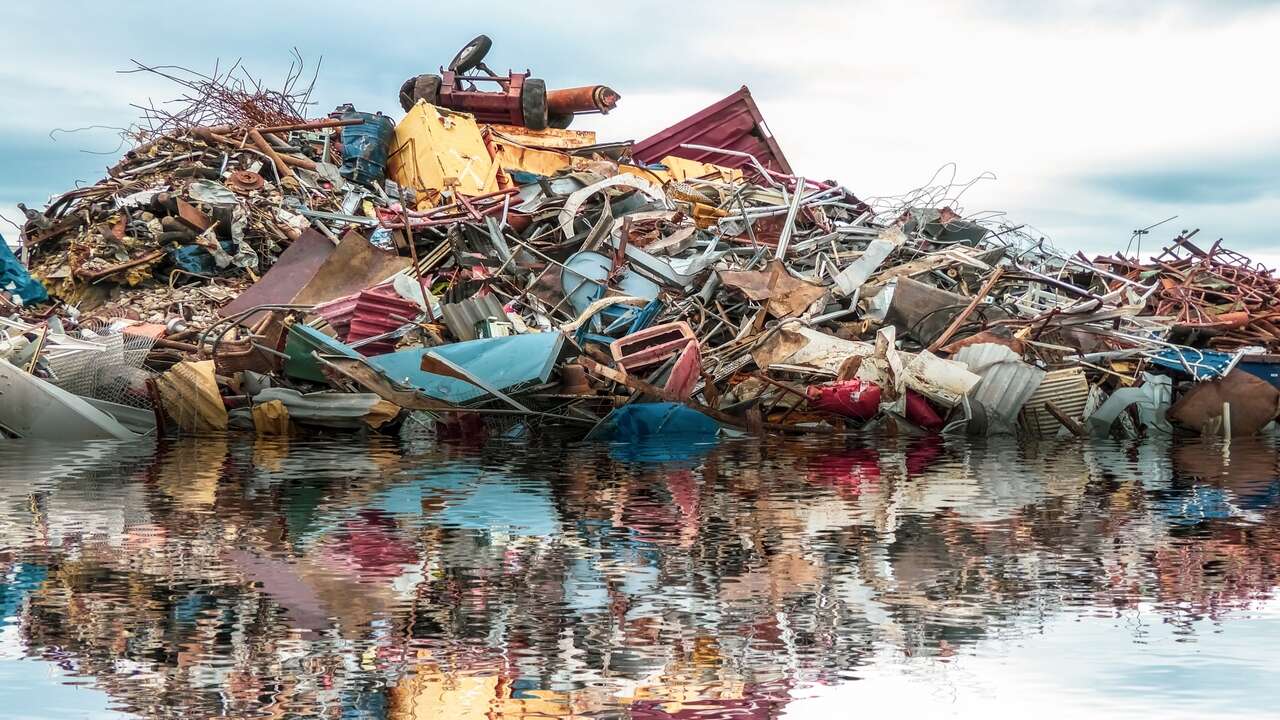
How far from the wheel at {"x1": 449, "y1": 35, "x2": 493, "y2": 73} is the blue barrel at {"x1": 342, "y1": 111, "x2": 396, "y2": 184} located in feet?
7.08

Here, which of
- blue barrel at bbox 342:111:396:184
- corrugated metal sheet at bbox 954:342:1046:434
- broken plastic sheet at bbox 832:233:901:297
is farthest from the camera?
blue barrel at bbox 342:111:396:184

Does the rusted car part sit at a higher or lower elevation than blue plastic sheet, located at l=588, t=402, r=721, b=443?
higher

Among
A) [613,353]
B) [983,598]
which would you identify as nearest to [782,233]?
[613,353]

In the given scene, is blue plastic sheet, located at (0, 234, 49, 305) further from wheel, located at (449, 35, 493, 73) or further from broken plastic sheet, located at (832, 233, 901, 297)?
broken plastic sheet, located at (832, 233, 901, 297)

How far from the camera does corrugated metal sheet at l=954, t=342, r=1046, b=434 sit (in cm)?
1191

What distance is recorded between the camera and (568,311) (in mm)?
13469

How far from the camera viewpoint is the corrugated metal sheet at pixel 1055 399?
12031 mm

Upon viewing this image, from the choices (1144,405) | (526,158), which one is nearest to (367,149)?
(526,158)

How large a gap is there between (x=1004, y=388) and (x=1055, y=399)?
569mm

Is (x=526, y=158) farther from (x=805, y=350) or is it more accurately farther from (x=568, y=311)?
(x=805, y=350)

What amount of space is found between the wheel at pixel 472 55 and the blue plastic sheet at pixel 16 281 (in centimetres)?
792

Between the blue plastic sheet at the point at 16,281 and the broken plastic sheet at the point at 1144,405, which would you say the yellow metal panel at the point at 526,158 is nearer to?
the blue plastic sheet at the point at 16,281

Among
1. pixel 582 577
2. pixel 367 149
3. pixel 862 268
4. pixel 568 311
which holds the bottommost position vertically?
pixel 582 577

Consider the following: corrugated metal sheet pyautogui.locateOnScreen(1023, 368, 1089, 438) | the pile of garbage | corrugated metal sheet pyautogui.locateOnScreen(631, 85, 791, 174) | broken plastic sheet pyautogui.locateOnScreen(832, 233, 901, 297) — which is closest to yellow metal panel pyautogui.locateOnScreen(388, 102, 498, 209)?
the pile of garbage
